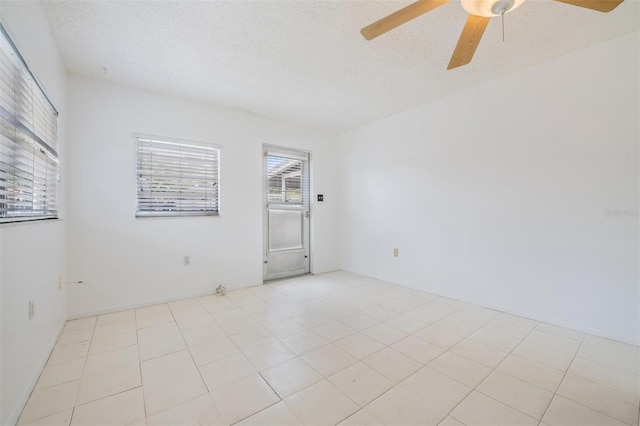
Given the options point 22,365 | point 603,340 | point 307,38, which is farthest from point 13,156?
point 603,340

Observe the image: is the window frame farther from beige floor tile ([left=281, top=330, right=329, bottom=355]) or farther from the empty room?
beige floor tile ([left=281, top=330, right=329, bottom=355])

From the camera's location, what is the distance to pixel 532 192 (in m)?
2.63

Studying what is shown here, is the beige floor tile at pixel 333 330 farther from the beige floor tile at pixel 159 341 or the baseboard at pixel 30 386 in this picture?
the baseboard at pixel 30 386

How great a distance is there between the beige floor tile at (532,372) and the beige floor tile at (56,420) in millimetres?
2519

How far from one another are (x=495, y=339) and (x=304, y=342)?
1.56 meters

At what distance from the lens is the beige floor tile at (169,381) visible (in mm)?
1547

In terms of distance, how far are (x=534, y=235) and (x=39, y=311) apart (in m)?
3.97

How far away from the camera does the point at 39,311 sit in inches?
70.6

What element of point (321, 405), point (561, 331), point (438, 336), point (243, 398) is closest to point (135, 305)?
point (243, 398)

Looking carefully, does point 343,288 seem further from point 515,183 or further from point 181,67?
point 181,67

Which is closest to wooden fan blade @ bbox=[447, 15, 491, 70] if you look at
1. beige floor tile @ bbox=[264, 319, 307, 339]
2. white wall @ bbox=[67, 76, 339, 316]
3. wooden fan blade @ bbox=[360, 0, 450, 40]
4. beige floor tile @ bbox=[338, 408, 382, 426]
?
wooden fan blade @ bbox=[360, 0, 450, 40]

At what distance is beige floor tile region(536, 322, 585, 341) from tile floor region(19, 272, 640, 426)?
0.02 meters

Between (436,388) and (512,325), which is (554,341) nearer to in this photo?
(512,325)

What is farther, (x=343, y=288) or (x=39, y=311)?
(x=343, y=288)
